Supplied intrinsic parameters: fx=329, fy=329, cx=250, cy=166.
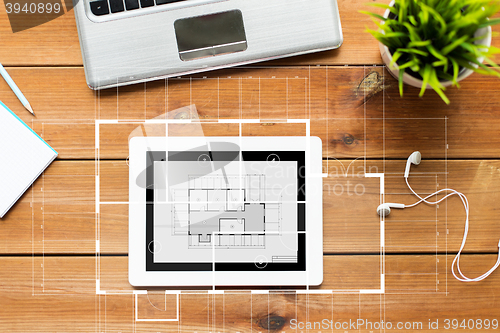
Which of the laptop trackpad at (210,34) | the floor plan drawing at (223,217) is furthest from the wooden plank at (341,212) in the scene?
the laptop trackpad at (210,34)

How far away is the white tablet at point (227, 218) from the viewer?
590 mm

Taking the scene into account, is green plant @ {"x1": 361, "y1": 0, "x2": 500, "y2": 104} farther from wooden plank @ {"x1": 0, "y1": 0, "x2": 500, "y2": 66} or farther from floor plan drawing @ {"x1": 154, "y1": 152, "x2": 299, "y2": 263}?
floor plan drawing @ {"x1": 154, "y1": 152, "x2": 299, "y2": 263}

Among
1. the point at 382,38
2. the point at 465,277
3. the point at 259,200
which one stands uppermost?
the point at 382,38

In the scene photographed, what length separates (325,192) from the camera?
60cm

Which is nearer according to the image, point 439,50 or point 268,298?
point 439,50

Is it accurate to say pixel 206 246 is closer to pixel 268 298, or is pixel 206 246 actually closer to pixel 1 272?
pixel 268 298

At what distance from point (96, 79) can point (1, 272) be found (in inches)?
15.6

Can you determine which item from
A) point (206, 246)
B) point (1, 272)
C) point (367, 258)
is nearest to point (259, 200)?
point (206, 246)

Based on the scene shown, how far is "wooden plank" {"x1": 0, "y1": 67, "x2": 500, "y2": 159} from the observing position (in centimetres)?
60

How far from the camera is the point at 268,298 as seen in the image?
23.7 inches

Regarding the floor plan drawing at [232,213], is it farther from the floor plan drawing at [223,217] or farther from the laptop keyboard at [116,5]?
the laptop keyboard at [116,5]

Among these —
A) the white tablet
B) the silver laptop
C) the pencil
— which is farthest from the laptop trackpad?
the pencil

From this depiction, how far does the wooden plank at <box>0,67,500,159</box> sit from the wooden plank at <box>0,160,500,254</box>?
0.03 metres

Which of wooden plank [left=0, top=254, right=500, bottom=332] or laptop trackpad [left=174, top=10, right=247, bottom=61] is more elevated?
laptop trackpad [left=174, top=10, right=247, bottom=61]
